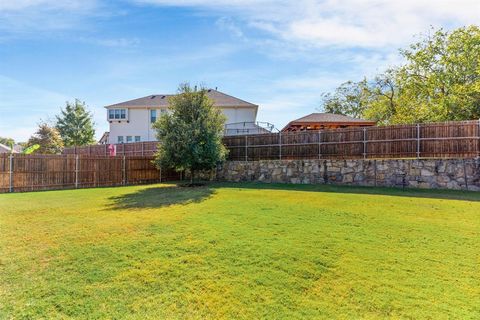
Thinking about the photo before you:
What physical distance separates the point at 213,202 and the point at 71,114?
111ft

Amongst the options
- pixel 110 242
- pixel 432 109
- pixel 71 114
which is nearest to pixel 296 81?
pixel 432 109

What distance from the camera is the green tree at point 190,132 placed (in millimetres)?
13164

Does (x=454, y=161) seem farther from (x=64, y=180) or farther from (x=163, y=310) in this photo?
(x=64, y=180)

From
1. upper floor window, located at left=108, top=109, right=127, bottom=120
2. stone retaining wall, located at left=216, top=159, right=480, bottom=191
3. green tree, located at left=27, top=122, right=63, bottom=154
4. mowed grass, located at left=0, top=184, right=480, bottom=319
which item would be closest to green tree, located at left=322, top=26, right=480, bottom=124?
stone retaining wall, located at left=216, top=159, right=480, bottom=191

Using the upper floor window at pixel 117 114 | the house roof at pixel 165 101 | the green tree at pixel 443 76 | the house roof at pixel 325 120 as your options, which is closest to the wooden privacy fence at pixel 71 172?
the house roof at pixel 325 120

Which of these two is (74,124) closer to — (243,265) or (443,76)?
(243,265)

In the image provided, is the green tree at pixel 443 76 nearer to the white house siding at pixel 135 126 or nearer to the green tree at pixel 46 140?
the white house siding at pixel 135 126

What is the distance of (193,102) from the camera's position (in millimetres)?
13562

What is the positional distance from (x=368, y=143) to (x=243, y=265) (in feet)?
35.7

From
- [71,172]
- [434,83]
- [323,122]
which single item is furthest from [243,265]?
[434,83]

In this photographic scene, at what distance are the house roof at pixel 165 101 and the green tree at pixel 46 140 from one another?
793 centimetres

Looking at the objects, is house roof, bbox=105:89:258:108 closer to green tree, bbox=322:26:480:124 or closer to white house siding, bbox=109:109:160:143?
white house siding, bbox=109:109:160:143

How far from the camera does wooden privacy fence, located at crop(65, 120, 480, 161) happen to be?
11203mm

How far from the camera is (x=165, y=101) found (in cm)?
3042
